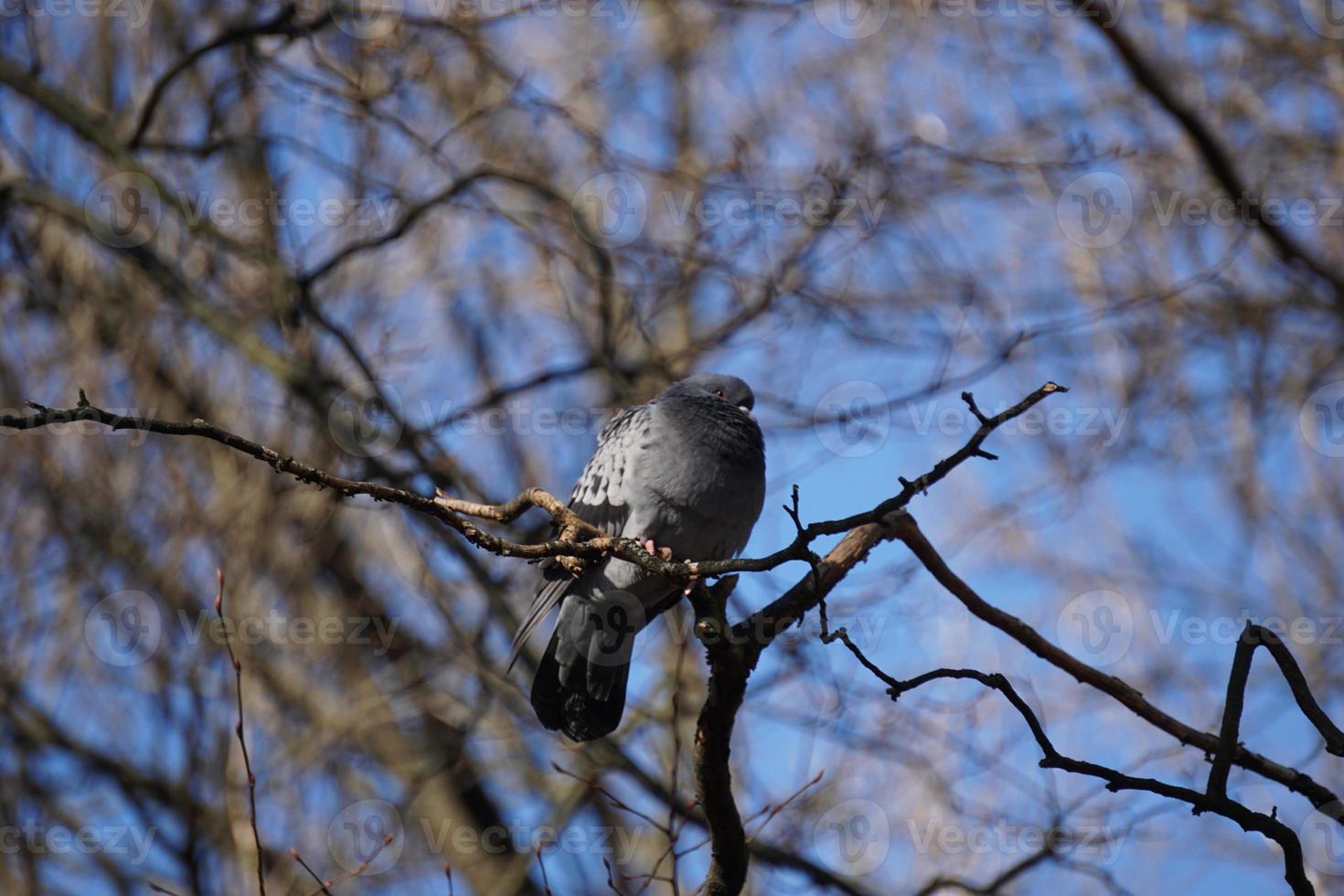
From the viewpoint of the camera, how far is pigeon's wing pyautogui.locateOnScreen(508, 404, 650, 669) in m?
5.64

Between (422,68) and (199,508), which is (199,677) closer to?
(199,508)

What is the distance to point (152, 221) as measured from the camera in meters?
8.05

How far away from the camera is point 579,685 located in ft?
18.2

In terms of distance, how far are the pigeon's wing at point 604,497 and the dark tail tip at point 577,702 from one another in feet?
0.65

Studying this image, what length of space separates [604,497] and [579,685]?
2.91ft

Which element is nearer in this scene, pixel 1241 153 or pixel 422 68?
pixel 422 68

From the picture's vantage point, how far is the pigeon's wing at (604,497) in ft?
18.5

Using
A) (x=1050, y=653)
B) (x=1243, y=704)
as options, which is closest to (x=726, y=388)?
(x=1050, y=653)

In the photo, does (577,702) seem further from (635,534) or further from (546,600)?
(635,534)

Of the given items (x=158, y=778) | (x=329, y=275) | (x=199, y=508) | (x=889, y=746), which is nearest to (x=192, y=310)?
(x=329, y=275)

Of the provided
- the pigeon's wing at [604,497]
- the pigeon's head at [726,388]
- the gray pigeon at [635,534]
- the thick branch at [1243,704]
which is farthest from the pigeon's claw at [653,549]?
the thick branch at [1243,704]

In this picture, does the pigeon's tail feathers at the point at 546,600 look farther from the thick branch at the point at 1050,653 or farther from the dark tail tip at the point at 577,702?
the thick branch at the point at 1050,653

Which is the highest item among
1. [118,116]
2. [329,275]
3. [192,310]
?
[118,116]

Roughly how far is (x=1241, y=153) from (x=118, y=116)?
8651 mm
